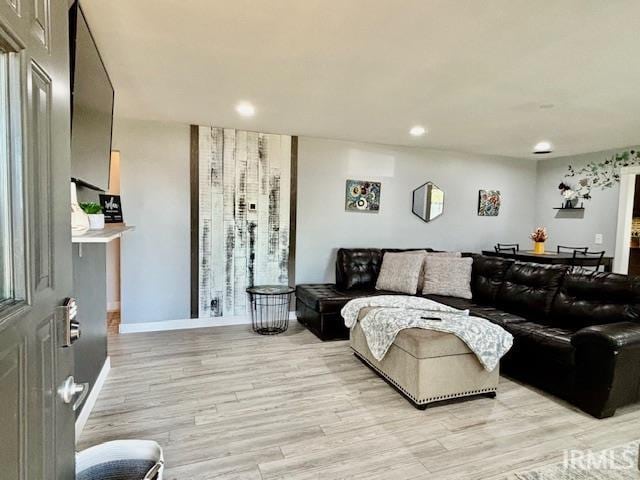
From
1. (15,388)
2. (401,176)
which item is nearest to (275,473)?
(15,388)

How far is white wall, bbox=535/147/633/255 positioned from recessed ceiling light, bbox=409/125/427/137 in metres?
2.93

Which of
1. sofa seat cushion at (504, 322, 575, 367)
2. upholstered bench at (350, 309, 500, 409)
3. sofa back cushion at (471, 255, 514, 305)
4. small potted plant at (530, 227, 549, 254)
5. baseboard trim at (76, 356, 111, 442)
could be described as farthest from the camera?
small potted plant at (530, 227, 549, 254)

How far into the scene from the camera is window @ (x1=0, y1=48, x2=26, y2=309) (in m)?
0.67

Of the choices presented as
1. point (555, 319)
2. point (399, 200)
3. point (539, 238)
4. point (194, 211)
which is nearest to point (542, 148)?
point (539, 238)

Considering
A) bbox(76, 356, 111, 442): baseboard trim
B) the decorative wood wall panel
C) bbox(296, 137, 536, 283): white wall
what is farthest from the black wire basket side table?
bbox(76, 356, 111, 442): baseboard trim

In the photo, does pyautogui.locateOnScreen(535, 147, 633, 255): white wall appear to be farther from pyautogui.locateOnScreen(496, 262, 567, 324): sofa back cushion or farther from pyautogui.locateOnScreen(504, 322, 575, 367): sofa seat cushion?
pyautogui.locateOnScreen(504, 322, 575, 367): sofa seat cushion

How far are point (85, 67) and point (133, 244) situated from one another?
8.41ft

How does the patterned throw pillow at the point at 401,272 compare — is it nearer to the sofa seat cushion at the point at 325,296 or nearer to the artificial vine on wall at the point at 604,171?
the sofa seat cushion at the point at 325,296

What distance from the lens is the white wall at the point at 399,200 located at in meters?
4.81

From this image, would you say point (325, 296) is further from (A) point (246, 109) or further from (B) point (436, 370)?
(A) point (246, 109)

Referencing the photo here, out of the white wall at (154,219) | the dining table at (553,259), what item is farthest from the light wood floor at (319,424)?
the dining table at (553,259)

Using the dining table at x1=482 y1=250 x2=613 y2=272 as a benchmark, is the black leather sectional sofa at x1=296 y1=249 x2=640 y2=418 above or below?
below

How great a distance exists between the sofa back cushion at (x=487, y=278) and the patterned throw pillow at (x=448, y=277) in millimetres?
70

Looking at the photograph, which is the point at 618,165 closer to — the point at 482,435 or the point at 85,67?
the point at 482,435
